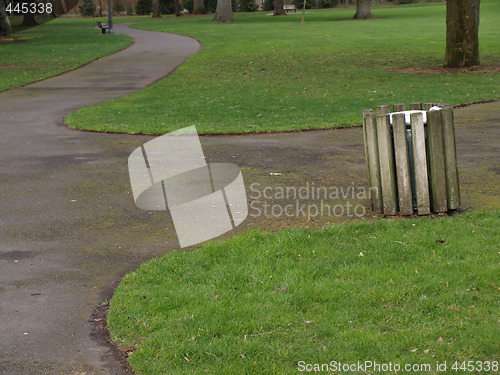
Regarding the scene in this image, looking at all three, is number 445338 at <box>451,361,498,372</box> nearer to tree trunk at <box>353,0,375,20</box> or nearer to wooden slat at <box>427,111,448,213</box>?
wooden slat at <box>427,111,448,213</box>

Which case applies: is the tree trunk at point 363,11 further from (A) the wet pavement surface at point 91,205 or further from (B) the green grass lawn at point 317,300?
(B) the green grass lawn at point 317,300

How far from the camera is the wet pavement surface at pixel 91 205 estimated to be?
480cm

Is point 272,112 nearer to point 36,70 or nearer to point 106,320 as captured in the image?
point 106,320

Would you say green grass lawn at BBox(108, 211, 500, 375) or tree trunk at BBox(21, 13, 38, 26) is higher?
tree trunk at BBox(21, 13, 38, 26)

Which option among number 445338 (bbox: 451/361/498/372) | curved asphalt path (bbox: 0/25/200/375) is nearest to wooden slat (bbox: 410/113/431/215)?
curved asphalt path (bbox: 0/25/200/375)

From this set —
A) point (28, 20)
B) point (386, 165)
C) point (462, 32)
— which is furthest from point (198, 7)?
point (386, 165)

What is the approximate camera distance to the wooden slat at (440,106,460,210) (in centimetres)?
674

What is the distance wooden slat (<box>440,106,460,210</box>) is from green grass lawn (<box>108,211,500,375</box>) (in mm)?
375

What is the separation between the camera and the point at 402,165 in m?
6.75

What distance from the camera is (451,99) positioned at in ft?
48.9

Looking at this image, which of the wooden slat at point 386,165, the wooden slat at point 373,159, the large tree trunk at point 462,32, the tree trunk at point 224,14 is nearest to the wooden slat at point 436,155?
the wooden slat at point 386,165

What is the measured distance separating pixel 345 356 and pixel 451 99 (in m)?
11.8

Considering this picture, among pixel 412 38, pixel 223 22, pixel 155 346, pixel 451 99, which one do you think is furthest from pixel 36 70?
pixel 223 22

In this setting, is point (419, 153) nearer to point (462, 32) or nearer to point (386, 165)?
point (386, 165)
